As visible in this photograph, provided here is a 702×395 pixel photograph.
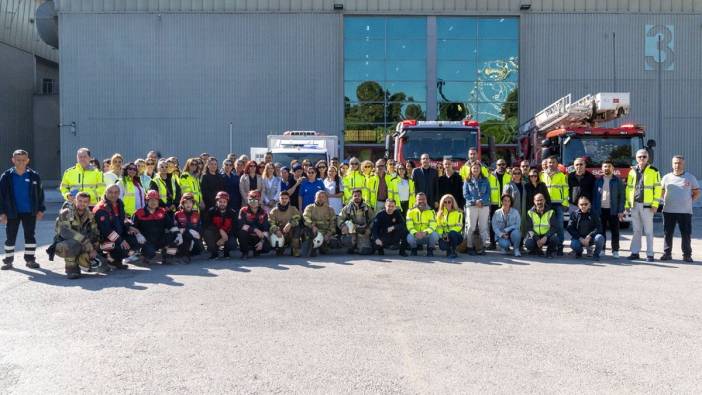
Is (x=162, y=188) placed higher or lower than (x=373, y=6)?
lower

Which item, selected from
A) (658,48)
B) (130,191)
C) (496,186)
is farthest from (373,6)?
(130,191)

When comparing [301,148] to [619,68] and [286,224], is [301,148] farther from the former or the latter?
[619,68]

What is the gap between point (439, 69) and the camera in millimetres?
29344

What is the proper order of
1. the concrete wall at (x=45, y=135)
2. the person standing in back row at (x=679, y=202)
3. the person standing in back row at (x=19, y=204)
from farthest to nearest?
the concrete wall at (x=45, y=135) → the person standing in back row at (x=679, y=202) → the person standing in back row at (x=19, y=204)

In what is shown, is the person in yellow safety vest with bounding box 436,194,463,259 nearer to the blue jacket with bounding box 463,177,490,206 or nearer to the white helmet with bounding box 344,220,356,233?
the blue jacket with bounding box 463,177,490,206

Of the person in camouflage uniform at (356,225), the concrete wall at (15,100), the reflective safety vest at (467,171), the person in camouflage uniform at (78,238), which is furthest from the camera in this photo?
the concrete wall at (15,100)

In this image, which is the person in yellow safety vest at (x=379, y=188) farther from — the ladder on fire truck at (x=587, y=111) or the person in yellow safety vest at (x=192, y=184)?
the ladder on fire truck at (x=587, y=111)

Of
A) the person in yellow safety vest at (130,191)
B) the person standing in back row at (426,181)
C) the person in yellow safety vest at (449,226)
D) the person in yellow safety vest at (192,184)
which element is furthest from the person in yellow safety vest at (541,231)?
the person in yellow safety vest at (130,191)

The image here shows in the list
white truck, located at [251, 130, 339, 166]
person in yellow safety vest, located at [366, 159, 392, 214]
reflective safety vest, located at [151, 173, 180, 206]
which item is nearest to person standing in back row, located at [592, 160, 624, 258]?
person in yellow safety vest, located at [366, 159, 392, 214]

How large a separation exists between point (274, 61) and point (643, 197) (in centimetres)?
2115

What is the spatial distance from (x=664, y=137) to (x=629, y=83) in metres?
3.05

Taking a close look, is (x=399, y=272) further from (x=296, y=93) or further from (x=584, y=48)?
(x=584, y=48)

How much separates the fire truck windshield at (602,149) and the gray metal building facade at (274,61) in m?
13.5

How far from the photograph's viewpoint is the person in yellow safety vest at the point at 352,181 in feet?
41.0
